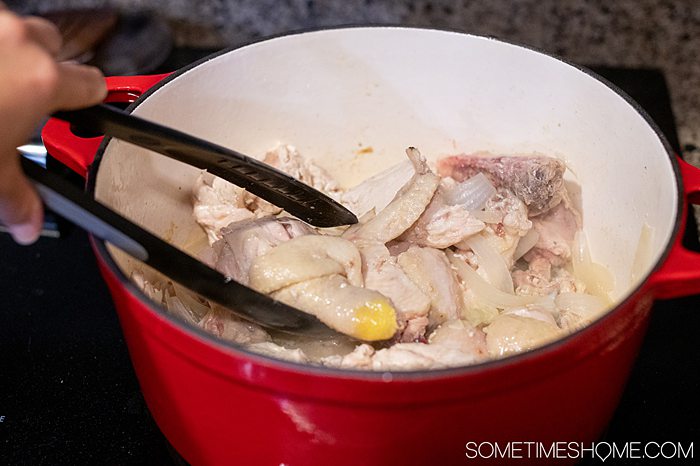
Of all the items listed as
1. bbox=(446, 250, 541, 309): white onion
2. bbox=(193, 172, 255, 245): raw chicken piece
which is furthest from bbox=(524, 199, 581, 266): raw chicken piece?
bbox=(193, 172, 255, 245): raw chicken piece

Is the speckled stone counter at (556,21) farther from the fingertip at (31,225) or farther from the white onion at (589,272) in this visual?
the fingertip at (31,225)

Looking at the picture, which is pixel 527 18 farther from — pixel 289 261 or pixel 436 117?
pixel 289 261

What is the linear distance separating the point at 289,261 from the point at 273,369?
295 millimetres

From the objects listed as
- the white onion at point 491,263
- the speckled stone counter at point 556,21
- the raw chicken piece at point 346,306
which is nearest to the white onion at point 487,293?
the white onion at point 491,263

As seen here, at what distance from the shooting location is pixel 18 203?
664 millimetres

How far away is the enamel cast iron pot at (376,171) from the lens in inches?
27.6

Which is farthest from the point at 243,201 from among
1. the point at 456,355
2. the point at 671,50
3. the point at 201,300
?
the point at 671,50

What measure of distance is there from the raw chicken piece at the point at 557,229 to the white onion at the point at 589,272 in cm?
1

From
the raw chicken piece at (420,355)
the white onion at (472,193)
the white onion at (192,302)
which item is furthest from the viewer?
the white onion at (472,193)

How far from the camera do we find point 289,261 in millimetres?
954

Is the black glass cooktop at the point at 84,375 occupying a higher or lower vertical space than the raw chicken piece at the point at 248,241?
lower

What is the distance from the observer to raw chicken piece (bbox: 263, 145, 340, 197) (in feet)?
4.11

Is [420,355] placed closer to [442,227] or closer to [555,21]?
[442,227]

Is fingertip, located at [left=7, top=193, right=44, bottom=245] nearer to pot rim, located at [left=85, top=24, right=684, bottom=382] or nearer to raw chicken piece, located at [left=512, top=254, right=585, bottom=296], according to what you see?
pot rim, located at [left=85, top=24, right=684, bottom=382]
